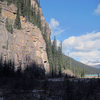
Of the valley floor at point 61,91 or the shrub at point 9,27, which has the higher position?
the shrub at point 9,27

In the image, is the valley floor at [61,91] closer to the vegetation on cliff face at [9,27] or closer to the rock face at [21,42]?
the rock face at [21,42]

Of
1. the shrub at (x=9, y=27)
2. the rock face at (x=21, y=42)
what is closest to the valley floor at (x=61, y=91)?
the rock face at (x=21, y=42)

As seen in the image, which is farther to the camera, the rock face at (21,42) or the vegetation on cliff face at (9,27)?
the vegetation on cliff face at (9,27)

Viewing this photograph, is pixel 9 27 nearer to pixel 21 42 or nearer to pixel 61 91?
pixel 21 42

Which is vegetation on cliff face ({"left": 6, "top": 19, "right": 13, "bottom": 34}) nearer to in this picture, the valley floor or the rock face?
the rock face

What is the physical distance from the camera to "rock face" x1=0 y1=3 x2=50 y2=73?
4059 cm

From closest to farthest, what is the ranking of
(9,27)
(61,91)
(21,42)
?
(61,91)
(9,27)
(21,42)

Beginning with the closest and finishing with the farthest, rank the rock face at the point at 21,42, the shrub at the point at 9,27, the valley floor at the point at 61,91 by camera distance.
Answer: the valley floor at the point at 61,91
the rock face at the point at 21,42
the shrub at the point at 9,27

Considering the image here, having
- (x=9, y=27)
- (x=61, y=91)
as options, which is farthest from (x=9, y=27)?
(x=61, y=91)

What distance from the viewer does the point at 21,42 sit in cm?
4534

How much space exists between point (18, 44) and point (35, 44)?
28.0 feet

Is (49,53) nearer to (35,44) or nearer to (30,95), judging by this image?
(35,44)

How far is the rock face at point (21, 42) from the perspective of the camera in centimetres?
4059

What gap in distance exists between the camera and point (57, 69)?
245 feet
